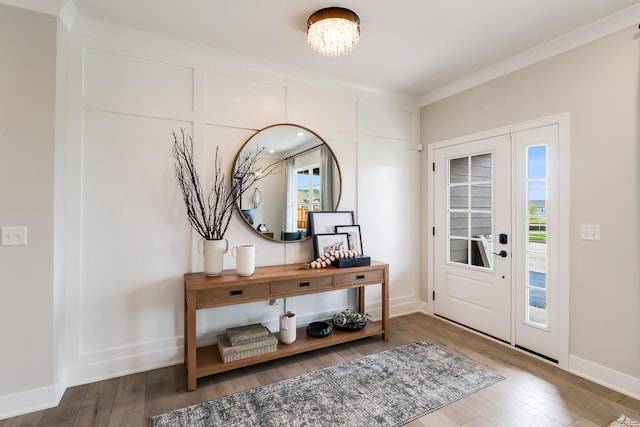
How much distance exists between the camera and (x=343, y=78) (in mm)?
3225

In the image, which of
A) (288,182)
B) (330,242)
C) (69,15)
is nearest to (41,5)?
(69,15)

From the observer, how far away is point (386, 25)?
2312mm

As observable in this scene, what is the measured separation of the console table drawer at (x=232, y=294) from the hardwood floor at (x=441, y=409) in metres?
0.59

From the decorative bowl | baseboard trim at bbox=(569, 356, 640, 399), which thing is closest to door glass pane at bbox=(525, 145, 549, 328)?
baseboard trim at bbox=(569, 356, 640, 399)

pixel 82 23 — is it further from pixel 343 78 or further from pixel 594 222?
pixel 594 222

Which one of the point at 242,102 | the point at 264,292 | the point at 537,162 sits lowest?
the point at 264,292

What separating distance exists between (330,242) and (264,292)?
89cm

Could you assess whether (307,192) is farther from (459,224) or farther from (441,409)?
(441,409)

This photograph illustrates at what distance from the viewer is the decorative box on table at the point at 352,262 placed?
2.81 m

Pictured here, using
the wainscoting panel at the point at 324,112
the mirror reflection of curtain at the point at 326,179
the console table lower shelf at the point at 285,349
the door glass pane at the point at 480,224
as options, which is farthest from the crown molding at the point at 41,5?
the door glass pane at the point at 480,224

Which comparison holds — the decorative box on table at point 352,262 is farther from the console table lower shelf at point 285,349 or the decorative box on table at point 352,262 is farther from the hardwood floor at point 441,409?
the hardwood floor at point 441,409

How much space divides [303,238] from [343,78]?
5.71 ft

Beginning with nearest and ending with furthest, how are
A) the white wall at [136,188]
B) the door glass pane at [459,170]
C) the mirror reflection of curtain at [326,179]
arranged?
the white wall at [136,188], the mirror reflection of curtain at [326,179], the door glass pane at [459,170]

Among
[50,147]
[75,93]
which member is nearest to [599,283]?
[50,147]
